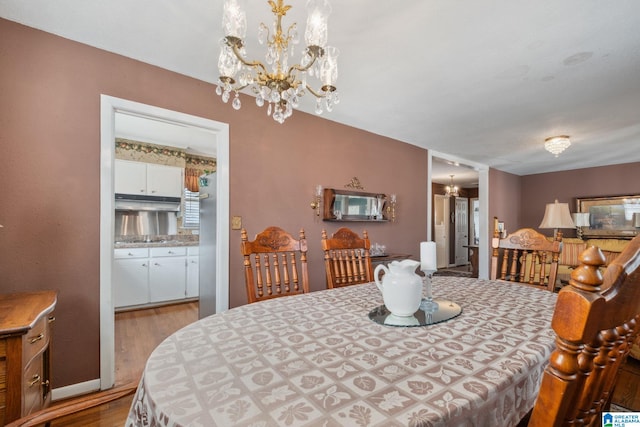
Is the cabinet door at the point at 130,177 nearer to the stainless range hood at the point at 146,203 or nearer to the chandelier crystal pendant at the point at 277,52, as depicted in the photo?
the stainless range hood at the point at 146,203

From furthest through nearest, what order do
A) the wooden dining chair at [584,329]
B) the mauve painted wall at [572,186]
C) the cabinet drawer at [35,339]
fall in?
the mauve painted wall at [572,186]
the cabinet drawer at [35,339]
the wooden dining chair at [584,329]

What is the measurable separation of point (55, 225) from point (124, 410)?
124 cm

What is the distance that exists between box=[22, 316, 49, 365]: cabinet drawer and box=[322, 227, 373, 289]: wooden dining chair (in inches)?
57.0

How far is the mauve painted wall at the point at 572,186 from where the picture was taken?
526 centimetres

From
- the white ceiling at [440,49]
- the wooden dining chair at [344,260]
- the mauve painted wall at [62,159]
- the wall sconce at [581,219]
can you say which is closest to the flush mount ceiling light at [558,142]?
the white ceiling at [440,49]

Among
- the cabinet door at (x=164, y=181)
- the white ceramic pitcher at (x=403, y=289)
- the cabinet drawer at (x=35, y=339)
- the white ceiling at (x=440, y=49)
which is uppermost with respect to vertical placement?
the white ceiling at (x=440, y=49)

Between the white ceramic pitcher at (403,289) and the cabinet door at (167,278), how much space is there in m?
3.92

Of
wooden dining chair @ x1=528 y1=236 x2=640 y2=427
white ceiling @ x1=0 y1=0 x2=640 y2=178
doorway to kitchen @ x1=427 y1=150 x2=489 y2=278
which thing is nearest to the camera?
wooden dining chair @ x1=528 y1=236 x2=640 y2=427

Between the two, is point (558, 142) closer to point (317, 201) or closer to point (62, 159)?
point (317, 201)

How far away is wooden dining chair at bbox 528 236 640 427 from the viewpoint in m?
0.41

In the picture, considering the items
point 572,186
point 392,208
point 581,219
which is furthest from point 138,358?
point 572,186

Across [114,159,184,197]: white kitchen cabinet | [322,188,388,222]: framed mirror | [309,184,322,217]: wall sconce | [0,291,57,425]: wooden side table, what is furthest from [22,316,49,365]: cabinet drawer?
[114,159,184,197]: white kitchen cabinet

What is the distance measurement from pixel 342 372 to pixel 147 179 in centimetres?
464

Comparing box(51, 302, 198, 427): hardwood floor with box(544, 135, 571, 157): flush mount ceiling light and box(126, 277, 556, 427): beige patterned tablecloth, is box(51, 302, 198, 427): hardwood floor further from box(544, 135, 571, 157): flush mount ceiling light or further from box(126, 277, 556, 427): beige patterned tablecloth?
box(544, 135, 571, 157): flush mount ceiling light
